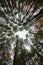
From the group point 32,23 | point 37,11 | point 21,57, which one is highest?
point 37,11

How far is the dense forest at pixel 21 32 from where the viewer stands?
3.59ft

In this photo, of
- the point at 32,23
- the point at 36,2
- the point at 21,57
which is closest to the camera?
the point at 21,57

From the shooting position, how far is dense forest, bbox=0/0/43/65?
1094 mm

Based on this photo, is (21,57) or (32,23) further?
(32,23)

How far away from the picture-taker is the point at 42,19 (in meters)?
1.23

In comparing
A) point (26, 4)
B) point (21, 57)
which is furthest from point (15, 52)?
point (26, 4)

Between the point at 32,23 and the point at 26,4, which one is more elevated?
the point at 26,4

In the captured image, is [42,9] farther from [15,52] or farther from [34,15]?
[15,52]

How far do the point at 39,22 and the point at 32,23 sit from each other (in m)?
0.06

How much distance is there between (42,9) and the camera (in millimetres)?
1282

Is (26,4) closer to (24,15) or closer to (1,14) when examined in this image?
(24,15)

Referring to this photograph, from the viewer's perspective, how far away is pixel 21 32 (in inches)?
45.2

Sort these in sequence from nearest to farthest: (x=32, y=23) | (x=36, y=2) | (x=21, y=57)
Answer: (x=21, y=57) → (x=32, y=23) → (x=36, y=2)

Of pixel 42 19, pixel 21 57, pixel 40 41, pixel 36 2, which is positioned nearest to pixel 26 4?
pixel 36 2
